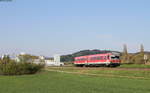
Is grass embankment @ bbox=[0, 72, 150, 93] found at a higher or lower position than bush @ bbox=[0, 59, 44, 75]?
lower

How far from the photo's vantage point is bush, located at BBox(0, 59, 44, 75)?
3519cm

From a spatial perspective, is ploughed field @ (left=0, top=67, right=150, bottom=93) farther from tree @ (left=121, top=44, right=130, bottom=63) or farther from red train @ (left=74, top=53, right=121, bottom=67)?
tree @ (left=121, top=44, right=130, bottom=63)

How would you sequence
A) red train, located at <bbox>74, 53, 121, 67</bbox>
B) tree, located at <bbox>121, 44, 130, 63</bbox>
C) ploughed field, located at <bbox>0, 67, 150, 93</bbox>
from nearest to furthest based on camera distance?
ploughed field, located at <bbox>0, 67, 150, 93</bbox> < red train, located at <bbox>74, 53, 121, 67</bbox> < tree, located at <bbox>121, 44, 130, 63</bbox>

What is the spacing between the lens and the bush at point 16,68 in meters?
35.2

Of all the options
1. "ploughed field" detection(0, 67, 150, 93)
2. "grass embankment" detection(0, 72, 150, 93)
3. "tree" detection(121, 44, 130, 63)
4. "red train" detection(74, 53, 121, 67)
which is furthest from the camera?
"tree" detection(121, 44, 130, 63)

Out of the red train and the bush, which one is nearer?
the bush

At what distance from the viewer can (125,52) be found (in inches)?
2491

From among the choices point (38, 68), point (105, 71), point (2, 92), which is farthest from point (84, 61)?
point (2, 92)

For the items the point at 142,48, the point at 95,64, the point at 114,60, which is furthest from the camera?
the point at 142,48

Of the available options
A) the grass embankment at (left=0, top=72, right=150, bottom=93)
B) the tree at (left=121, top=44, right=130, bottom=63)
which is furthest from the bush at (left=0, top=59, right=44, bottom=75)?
the tree at (left=121, top=44, right=130, bottom=63)

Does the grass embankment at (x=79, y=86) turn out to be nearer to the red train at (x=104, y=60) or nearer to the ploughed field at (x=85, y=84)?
the ploughed field at (x=85, y=84)

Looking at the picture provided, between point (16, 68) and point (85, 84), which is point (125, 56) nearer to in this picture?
point (16, 68)

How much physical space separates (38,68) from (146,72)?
66.9 feet

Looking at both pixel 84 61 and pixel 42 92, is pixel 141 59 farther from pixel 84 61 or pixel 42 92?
pixel 42 92
